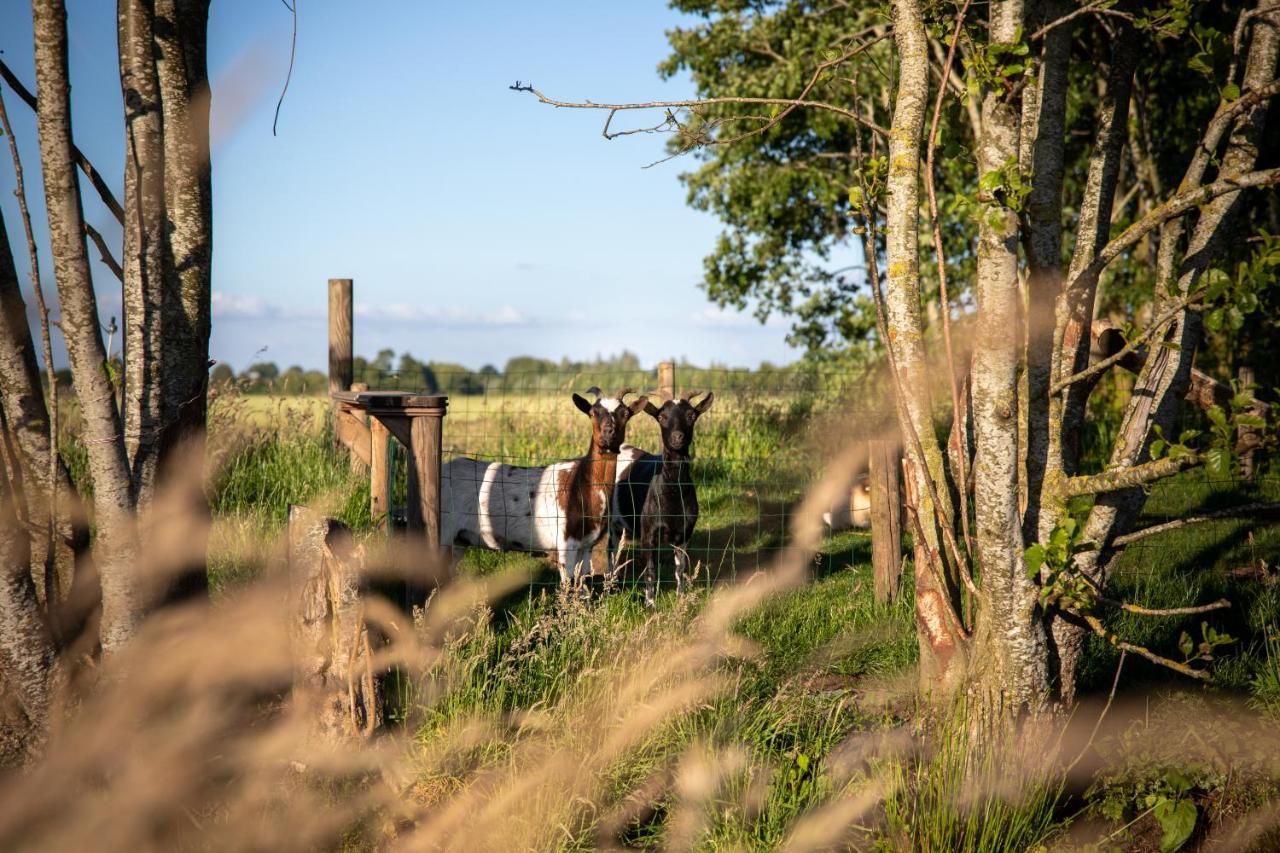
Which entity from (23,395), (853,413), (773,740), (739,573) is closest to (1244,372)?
(853,413)

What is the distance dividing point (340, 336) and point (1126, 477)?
734 centimetres

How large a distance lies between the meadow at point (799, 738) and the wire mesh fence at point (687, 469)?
0.85 metres

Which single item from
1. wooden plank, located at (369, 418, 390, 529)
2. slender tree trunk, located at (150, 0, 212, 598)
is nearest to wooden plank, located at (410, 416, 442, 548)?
slender tree trunk, located at (150, 0, 212, 598)

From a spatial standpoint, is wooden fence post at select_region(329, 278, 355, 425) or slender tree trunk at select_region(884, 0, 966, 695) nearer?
slender tree trunk at select_region(884, 0, 966, 695)

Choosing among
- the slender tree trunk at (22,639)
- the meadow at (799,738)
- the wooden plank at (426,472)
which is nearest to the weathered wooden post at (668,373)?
the meadow at (799,738)

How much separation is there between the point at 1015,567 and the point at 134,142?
417cm

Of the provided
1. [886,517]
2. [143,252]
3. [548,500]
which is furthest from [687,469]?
[143,252]

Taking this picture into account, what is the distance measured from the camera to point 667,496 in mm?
8094

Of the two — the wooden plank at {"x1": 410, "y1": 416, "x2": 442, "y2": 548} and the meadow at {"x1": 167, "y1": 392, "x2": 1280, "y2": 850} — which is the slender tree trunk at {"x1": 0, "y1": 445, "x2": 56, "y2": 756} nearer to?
the meadow at {"x1": 167, "y1": 392, "x2": 1280, "y2": 850}

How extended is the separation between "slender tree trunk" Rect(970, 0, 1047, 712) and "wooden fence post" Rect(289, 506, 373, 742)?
2701mm

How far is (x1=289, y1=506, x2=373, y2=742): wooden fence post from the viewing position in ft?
14.6

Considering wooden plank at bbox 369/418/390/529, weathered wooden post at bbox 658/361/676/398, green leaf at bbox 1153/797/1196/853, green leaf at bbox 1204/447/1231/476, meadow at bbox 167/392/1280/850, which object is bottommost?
green leaf at bbox 1153/797/1196/853

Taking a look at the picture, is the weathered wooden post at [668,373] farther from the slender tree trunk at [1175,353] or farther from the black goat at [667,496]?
the slender tree trunk at [1175,353]

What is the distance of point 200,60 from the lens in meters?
4.69
